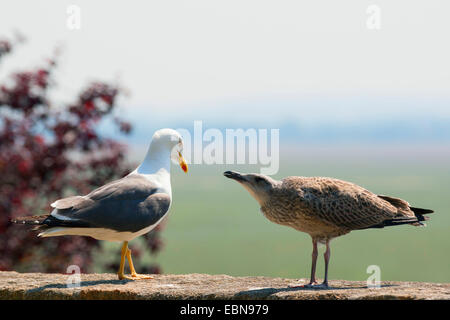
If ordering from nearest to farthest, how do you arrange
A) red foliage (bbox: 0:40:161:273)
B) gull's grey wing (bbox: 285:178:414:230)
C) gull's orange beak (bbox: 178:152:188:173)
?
gull's grey wing (bbox: 285:178:414:230), gull's orange beak (bbox: 178:152:188:173), red foliage (bbox: 0:40:161:273)

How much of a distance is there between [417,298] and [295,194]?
3.90 ft

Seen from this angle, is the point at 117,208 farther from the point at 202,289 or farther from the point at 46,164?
the point at 46,164

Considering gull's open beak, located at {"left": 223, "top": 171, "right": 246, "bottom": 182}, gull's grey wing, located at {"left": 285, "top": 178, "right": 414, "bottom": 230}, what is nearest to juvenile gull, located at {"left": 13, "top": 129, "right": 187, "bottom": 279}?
gull's open beak, located at {"left": 223, "top": 171, "right": 246, "bottom": 182}

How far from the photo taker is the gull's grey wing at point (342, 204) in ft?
16.4

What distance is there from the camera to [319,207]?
16.4 ft

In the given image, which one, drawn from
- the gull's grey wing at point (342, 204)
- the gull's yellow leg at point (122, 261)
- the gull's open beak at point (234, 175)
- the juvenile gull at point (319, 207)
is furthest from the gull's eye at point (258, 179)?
the gull's yellow leg at point (122, 261)

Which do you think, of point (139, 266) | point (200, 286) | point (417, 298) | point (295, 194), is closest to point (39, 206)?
point (139, 266)

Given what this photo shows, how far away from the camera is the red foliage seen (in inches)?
308

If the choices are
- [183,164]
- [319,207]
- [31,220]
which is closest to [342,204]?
[319,207]

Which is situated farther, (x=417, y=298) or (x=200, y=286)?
(x=200, y=286)

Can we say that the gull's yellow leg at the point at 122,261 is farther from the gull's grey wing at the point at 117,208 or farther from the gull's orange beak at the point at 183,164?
the gull's orange beak at the point at 183,164

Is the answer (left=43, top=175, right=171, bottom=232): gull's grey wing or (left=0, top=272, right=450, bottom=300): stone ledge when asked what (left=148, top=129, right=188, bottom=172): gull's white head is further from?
(left=0, top=272, right=450, bottom=300): stone ledge
